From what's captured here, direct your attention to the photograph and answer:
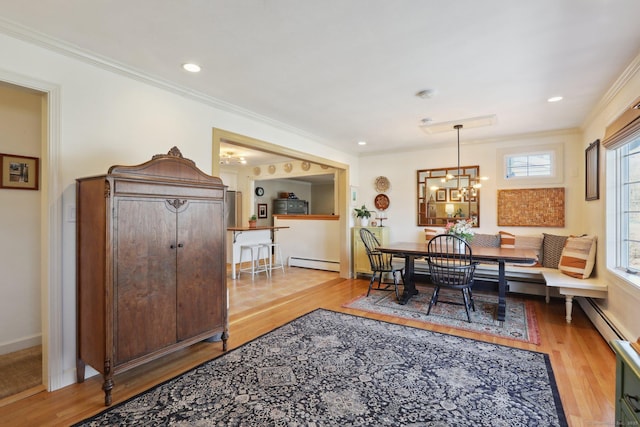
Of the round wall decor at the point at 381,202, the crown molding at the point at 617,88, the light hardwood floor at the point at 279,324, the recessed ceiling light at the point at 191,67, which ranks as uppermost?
A: the recessed ceiling light at the point at 191,67

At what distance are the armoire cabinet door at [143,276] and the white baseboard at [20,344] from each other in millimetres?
1447

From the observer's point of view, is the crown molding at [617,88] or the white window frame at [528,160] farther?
the white window frame at [528,160]

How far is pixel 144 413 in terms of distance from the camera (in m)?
1.88

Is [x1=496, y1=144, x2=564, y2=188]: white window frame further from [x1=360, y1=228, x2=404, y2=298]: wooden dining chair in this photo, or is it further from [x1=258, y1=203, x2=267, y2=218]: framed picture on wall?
[x1=258, y1=203, x2=267, y2=218]: framed picture on wall

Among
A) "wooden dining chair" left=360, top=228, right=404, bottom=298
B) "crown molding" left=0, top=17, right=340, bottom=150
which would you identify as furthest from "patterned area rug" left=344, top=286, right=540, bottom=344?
"crown molding" left=0, top=17, right=340, bottom=150

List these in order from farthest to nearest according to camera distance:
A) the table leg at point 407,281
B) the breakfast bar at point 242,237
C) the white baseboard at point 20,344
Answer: the breakfast bar at point 242,237 → the table leg at point 407,281 → the white baseboard at point 20,344

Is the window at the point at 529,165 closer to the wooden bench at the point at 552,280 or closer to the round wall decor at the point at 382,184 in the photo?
the wooden bench at the point at 552,280

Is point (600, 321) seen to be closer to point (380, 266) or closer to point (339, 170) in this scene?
point (380, 266)

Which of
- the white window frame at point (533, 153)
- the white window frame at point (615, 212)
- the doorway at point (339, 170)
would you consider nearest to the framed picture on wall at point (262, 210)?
the doorway at point (339, 170)

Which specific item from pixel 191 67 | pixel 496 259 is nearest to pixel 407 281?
pixel 496 259

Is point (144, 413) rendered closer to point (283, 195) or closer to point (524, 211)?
point (524, 211)

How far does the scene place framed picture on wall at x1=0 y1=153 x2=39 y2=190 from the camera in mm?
2684

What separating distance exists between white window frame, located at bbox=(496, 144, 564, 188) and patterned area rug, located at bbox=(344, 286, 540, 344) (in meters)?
1.74

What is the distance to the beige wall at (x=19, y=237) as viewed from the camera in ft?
8.76
